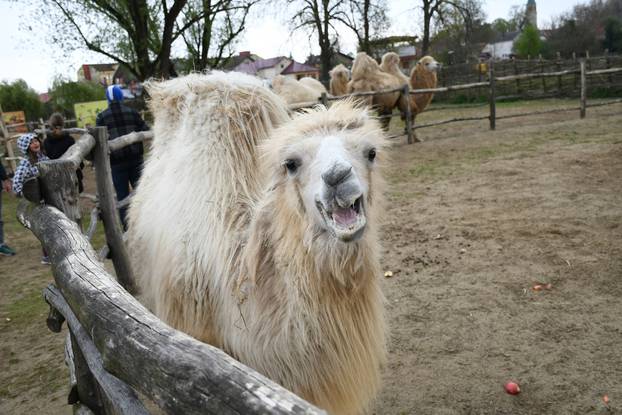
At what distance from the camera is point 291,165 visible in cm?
217

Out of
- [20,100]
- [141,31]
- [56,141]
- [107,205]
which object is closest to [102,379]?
[107,205]

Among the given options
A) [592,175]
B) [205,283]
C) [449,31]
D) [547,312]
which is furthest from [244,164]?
[449,31]

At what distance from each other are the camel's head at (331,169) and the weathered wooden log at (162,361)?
0.85 m

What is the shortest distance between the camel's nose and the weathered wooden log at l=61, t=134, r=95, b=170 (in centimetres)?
161

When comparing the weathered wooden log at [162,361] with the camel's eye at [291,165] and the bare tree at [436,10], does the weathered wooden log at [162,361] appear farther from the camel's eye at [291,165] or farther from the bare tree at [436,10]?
the bare tree at [436,10]

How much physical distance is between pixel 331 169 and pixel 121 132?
4.46m

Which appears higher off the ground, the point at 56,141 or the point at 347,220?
the point at 56,141

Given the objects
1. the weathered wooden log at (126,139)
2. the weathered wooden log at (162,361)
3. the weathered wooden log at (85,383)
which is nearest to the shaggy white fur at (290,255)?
the weathered wooden log at (85,383)

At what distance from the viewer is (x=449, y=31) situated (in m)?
25.4

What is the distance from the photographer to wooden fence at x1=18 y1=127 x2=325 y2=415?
0.88 meters

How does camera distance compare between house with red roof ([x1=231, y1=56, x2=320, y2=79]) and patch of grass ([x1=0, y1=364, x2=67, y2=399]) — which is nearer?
patch of grass ([x1=0, y1=364, x2=67, y2=399])

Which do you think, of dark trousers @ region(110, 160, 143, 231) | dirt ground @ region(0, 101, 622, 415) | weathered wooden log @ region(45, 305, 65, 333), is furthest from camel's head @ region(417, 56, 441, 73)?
weathered wooden log @ region(45, 305, 65, 333)

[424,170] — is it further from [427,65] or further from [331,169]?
[331,169]

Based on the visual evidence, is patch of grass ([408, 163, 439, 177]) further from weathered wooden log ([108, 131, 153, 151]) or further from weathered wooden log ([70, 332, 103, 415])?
weathered wooden log ([70, 332, 103, 415])
